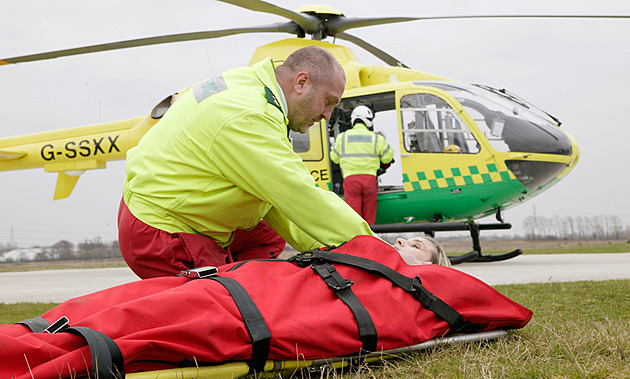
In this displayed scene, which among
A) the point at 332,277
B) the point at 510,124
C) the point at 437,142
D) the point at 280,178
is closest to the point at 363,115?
the point at 437,142

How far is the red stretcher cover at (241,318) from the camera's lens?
67.2 inches

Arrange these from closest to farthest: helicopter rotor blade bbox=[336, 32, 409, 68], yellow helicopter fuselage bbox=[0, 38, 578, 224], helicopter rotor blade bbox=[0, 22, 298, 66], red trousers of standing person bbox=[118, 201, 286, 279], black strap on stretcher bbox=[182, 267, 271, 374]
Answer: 1. black strap on stretcher bbox=[182, 267, 271, 374]
2. red trousers of standing person bbox=[118, 201, 286, 279]
3. helicopter rotor blade bbox=[0, 22, 298, 66]
4. yellow helicopter fuselage bbox=[0, 38, 578, 224]
5. helicopter rotor blade bbox=[336, 32, 409, 68]

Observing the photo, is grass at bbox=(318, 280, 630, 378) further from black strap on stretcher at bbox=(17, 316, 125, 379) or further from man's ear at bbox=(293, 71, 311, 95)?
man's ear at bbox=(293, 71, 311, 95)

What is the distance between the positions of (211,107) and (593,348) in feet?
6.16

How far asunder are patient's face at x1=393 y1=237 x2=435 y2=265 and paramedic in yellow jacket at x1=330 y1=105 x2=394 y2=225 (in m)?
4.38

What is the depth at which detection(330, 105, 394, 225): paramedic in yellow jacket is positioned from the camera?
772cm

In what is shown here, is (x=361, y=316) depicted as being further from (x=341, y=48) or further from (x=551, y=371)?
(x=341, y=48)

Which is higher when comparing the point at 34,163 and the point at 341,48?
the point at 341,48

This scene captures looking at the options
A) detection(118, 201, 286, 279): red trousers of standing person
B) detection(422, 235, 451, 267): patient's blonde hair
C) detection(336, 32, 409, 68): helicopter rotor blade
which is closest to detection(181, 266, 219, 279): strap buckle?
detection(118, 201, 286, 279): red trousers of standing person

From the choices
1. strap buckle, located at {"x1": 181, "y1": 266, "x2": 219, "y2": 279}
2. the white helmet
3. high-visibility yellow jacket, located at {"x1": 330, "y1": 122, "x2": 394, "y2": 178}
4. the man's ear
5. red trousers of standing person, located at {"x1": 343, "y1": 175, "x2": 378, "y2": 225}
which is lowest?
red trousers of standing person, located at {"x1": 343, "y1": 175, "x2": 378, "y2": 225}

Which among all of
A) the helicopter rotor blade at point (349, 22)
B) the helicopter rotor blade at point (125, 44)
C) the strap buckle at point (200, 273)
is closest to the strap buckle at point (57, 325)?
the strap buckle at point (200, 273)

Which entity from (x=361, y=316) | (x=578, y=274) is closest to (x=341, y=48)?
(x=578, y=274)

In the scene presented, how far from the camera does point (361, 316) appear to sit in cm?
211

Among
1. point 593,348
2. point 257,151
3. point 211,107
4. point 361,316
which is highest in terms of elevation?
point 211,107
